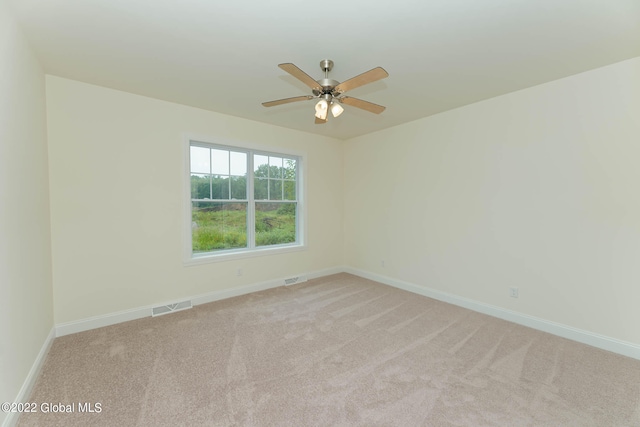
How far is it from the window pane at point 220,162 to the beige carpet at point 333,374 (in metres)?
1.95

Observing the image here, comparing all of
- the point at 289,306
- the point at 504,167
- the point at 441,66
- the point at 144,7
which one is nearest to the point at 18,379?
the point at 289,306

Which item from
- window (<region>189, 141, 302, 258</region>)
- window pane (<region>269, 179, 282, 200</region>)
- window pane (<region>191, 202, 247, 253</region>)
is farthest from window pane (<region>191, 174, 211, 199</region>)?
window pane (<region>269, 179, 282, 200</region>)

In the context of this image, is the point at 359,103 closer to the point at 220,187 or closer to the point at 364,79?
the point at 364,79

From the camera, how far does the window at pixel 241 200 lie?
362 cm

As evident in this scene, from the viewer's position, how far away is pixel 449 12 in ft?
5.72

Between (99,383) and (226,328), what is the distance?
1.08 meters

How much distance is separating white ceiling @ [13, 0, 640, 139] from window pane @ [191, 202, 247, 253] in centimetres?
151

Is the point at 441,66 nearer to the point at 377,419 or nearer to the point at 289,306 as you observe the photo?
the point at 377,419

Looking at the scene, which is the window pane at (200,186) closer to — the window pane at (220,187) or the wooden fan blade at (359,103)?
the window pane at (220,187)

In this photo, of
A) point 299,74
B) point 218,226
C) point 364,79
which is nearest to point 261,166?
point 218,226

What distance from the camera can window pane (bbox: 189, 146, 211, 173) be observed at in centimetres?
353

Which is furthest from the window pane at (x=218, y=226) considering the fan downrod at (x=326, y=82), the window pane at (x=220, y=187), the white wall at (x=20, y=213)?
the fan downrod at (x=326, y=82)

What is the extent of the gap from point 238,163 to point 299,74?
243 centimetres

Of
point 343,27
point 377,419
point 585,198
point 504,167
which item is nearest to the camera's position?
point 377,419
